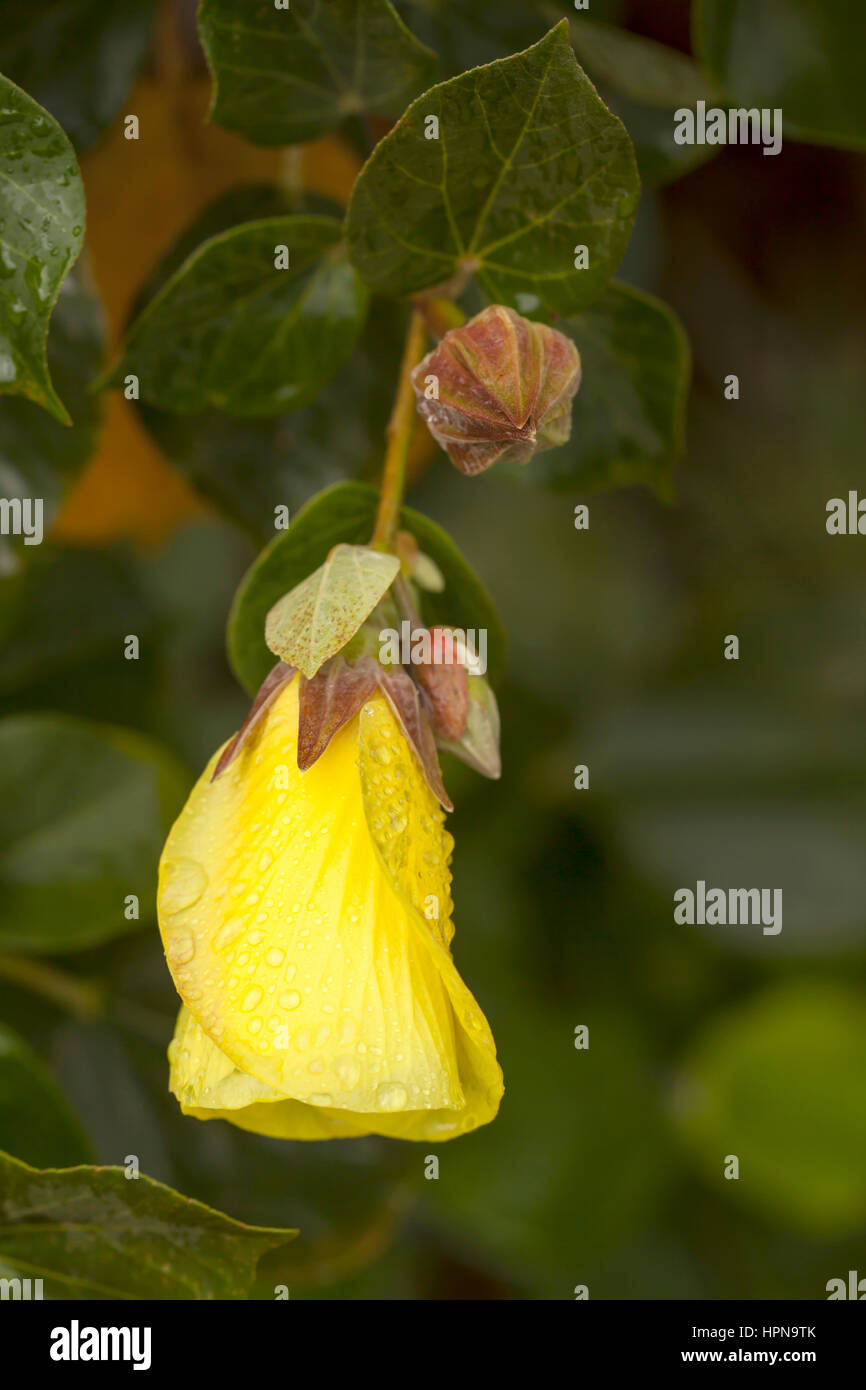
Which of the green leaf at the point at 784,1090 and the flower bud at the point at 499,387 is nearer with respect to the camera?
the flower bud at the point at 499,387

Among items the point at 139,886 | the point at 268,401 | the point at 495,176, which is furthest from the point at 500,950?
the point at 495,176

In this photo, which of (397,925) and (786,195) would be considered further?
(786,195)

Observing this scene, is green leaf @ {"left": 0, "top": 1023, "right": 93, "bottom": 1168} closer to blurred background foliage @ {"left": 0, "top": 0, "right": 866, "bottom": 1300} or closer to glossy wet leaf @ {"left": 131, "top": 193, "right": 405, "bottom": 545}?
blurred background foliage @ {"left": 0, "top": 0, "right": 866, "bottom": 1300}

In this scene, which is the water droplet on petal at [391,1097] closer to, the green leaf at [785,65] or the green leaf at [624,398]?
the green leaf at [624,398]

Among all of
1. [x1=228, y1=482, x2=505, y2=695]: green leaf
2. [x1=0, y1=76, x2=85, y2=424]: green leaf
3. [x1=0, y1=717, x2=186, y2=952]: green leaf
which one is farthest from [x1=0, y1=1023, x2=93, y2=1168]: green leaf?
[x1=0, y1=76, x2=85, y2=424]: green leaf

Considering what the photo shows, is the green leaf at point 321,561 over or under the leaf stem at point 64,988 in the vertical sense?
over

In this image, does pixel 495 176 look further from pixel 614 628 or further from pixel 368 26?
pixel 614 628

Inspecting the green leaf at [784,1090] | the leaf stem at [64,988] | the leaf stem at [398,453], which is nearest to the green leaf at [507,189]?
the leaf stem at [398,453]
